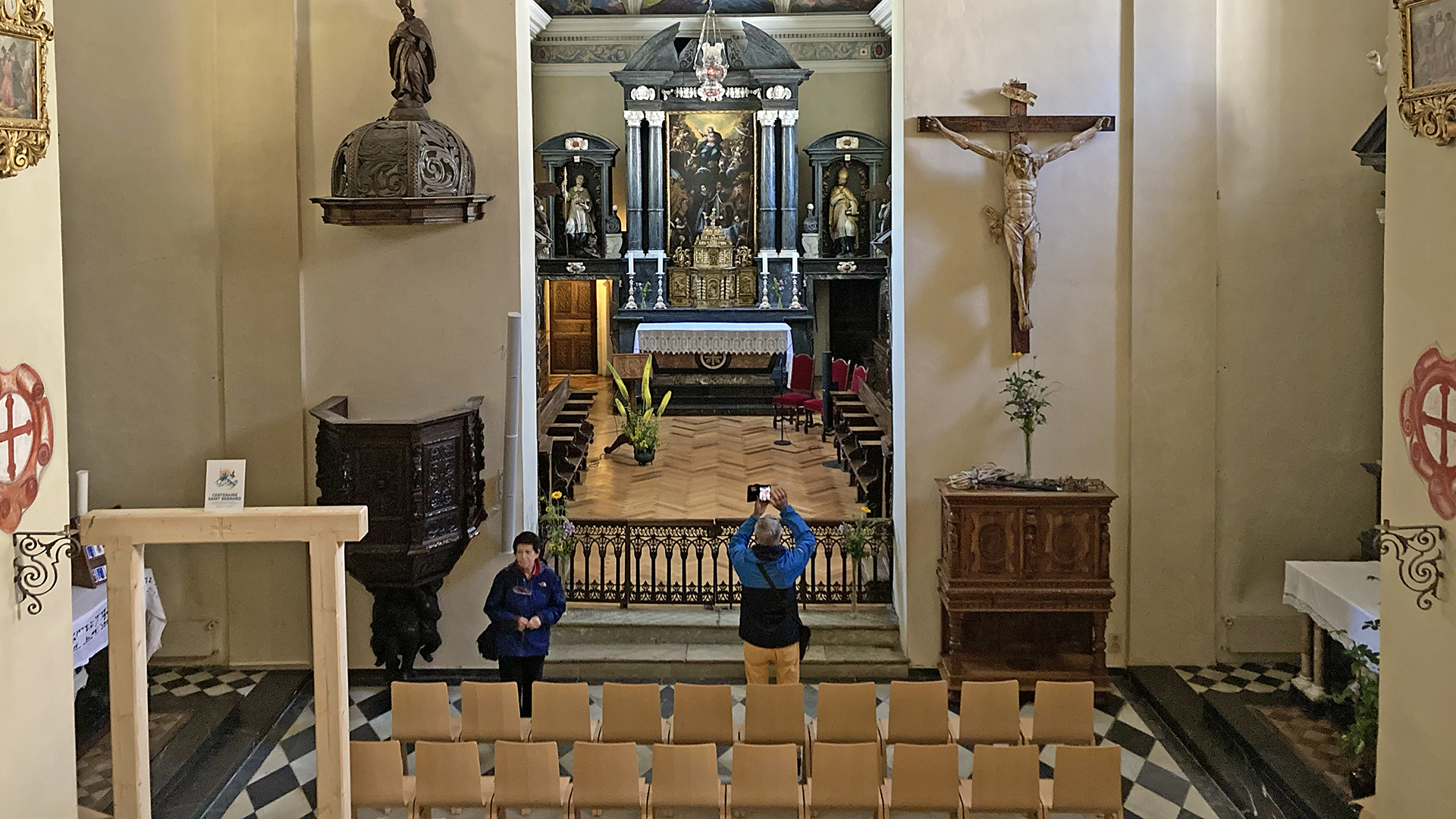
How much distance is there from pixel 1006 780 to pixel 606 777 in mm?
1660

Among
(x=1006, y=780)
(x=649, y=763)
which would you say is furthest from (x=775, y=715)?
(x=1006, y=780)

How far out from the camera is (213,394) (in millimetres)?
8008

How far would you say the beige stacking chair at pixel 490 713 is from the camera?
612cm

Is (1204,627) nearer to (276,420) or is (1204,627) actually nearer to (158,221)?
(276,420)

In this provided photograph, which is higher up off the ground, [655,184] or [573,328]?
[655,184]

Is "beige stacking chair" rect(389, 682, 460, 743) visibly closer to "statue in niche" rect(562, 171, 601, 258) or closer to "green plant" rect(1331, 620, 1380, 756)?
"green plant" rect(1331, 620, 1380, 756)

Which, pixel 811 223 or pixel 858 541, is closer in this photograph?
pixel 858 541

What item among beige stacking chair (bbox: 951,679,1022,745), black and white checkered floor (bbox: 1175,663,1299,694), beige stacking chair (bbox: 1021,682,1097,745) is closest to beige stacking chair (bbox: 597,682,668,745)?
beige stacking chair (bbox: 951,679,1022,745)

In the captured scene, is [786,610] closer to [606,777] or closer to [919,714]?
[919,714]

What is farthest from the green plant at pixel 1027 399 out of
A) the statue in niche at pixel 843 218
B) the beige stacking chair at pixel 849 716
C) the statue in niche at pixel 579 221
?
the statue in niche at pixel 579 221

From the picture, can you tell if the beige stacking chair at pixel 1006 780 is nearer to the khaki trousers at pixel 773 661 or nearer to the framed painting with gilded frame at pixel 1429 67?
the khaki trousers at pixel 773 661

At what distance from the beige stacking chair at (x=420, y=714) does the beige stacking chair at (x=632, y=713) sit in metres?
0.75

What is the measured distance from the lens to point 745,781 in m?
5.40

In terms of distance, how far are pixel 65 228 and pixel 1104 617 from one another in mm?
6633
